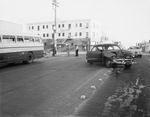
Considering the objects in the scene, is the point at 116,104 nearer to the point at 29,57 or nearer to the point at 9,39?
the point at 9,39

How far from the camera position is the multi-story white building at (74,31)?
53900 mm

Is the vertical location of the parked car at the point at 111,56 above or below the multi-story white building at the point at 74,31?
below

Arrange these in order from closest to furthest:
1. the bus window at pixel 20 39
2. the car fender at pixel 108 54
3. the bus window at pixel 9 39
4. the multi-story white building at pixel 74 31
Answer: the car fender at pixel 108 54 < the bus window at pixel 9 39 < the bus window at pixel 20 39 < the multi-story white building at pixel 74 31

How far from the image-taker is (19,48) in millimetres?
13680

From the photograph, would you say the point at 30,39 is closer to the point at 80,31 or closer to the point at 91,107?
the point at 91,107

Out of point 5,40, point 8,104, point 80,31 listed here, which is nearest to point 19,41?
point 5,40

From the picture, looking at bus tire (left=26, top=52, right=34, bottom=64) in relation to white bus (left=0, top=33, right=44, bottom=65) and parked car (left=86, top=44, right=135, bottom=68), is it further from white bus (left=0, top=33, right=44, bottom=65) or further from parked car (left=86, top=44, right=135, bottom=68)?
parked car (left=86, top=44, right=135, bottom=68)

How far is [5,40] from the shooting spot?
12477mm

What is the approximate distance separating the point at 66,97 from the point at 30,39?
11.6m

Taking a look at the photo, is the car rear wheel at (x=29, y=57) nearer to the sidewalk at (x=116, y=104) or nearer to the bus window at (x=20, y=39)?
the bus window at (x=20, y=39)

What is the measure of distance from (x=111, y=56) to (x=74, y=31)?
46.1 meters

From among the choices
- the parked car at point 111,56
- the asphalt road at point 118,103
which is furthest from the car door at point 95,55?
the asphalt road at point 118,103

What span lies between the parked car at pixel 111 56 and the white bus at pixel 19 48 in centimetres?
591

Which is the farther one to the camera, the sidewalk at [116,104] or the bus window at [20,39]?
the bus window at [20,39]
